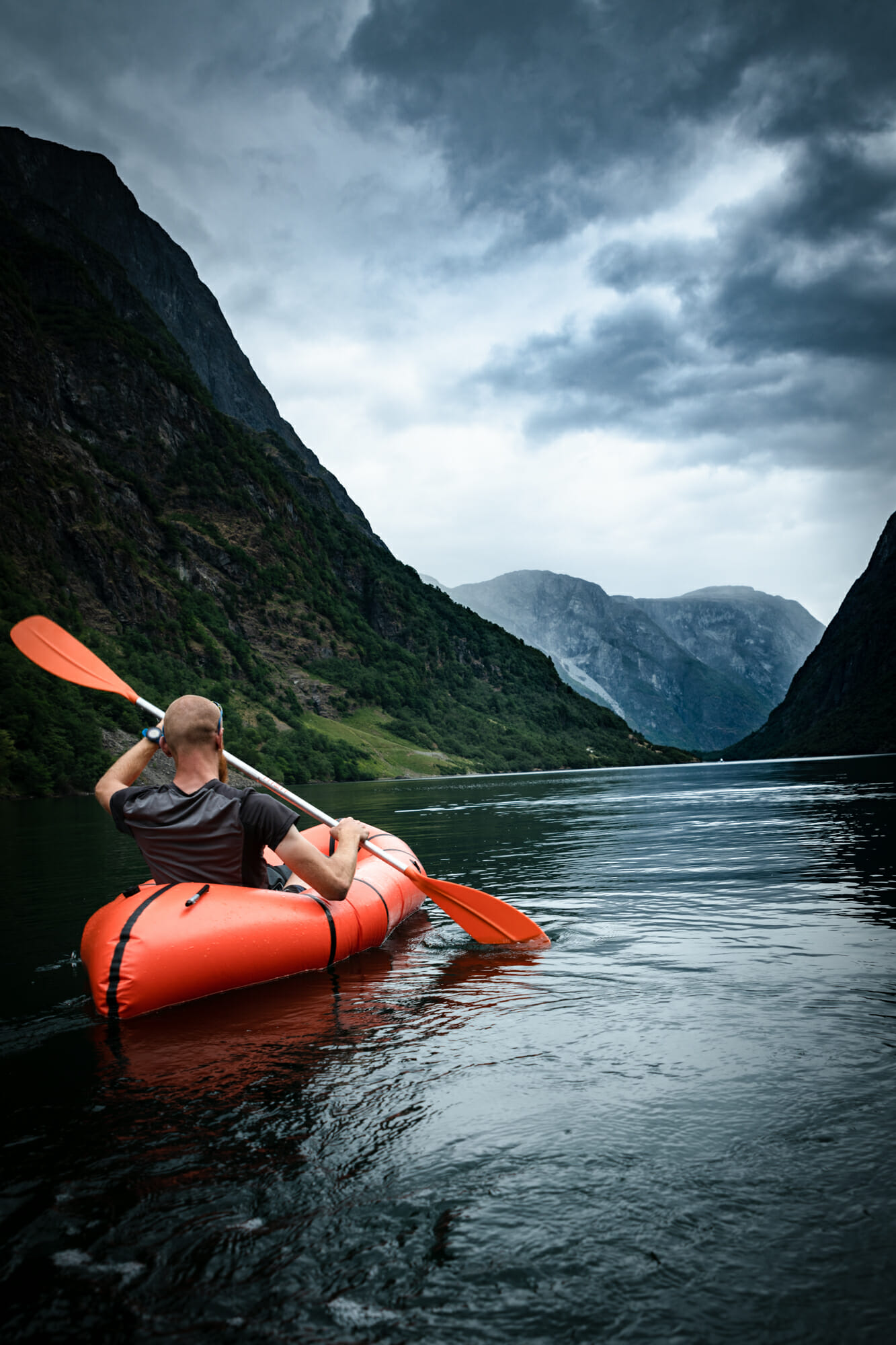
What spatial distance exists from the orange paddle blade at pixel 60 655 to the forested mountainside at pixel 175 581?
153 ft

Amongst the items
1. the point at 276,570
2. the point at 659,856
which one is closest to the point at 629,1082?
the point at 659,856

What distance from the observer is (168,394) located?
157m

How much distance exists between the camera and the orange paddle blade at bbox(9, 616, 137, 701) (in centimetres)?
799

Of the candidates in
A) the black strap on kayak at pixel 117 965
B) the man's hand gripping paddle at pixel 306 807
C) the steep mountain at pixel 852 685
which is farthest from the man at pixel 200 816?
the steep mountain at pixel 852 685

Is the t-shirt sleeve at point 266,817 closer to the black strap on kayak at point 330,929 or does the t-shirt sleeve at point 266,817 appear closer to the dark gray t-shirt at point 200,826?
the dark gray t-shirt at point 200,826

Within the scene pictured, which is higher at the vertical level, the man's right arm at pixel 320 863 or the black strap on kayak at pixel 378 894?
the man's right arm at pixel 320 863

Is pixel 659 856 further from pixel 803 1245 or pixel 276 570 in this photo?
pixel 276 570

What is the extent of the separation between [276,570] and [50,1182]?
157 metres

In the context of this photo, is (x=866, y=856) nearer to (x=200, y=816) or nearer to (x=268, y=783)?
(x=268, y=783)

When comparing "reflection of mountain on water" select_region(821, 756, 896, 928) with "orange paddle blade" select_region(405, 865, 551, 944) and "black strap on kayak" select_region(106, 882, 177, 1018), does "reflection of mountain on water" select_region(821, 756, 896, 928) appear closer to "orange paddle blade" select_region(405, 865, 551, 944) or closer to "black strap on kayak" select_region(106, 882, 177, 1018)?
"orange paddle blade" select_region(405, 865, 551, 944)

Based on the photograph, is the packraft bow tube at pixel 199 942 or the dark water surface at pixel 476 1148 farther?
the packraft bow tube at pixel 199 942

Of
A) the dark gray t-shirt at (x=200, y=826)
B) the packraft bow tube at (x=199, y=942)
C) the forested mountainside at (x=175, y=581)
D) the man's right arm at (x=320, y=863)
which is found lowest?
the packraft bow tube at (x=199, y=942)

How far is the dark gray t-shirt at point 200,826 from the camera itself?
5.75 metres

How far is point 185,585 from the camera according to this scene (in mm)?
132125
